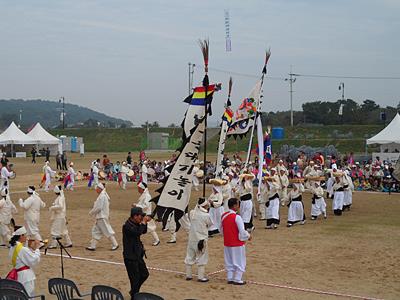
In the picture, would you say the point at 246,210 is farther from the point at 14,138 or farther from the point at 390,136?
the point at 14,138

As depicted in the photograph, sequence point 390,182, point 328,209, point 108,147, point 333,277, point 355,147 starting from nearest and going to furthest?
point 333,277, point 328,209, point 390,182, point 355,147, point 108,147

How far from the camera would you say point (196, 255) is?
10.6 m

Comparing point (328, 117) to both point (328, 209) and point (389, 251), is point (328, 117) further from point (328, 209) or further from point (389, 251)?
point (389, 251)

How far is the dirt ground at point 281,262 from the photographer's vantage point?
9.95m

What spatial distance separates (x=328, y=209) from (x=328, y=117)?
5601cm

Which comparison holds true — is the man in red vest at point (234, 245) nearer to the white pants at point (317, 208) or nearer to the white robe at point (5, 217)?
the white robe at point (5, 217)

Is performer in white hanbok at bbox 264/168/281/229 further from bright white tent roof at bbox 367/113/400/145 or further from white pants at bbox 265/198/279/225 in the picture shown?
bright white tent roof at bbox 367/113/400/145

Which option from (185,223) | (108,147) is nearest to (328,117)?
(108,147)

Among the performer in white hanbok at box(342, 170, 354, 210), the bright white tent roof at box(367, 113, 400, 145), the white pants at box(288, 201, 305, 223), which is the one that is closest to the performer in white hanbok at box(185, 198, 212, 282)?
the white pants at box(288, 201, 305, 223)

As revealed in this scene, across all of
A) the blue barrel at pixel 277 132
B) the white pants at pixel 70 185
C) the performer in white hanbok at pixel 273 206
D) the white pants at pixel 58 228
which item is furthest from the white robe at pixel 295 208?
the blue barrel at pixel 277 132

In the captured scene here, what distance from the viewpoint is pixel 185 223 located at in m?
15.3

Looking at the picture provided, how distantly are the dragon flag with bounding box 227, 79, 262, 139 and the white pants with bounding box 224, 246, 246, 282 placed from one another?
811 cm

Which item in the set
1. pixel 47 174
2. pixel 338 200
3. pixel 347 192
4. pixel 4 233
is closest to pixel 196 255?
pixel 4 233

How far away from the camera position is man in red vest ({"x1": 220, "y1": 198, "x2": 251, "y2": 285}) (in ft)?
33.9
